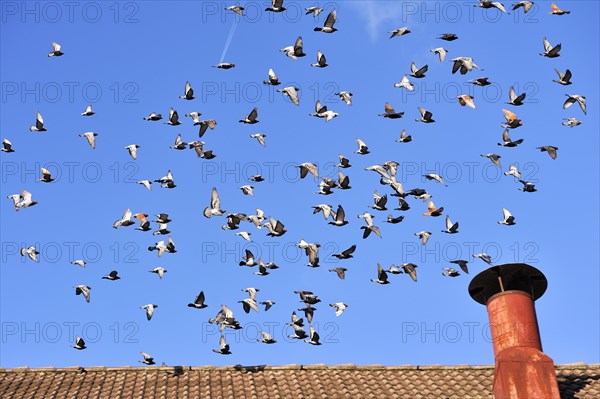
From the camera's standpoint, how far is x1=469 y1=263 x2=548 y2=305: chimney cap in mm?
26891

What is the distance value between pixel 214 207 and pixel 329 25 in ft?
18.2

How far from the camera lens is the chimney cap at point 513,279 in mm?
26891

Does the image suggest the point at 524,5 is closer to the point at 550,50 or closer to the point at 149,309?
the point at 550,50

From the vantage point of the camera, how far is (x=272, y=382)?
27734mm

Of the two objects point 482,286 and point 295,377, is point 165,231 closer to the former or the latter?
point 295,377

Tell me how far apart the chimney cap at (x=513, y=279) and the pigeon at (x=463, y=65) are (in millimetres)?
5163

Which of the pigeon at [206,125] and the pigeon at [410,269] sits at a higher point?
the pigeon at [206,125]

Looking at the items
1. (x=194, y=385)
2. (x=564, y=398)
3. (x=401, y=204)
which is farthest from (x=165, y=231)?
(x=564, y=398)

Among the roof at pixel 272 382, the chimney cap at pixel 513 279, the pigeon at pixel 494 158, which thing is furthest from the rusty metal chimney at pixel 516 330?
the pigeon at pixel 494 158

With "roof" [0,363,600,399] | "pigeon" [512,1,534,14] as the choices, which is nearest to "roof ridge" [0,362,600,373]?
"roof" [0,363,600,399]

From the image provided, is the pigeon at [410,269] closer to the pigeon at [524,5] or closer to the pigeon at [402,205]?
the pigeon at [402,205]

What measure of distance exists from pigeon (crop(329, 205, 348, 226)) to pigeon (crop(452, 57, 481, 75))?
15.1 feet

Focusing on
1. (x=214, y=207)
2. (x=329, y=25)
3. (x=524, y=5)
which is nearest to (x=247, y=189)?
(x=214, y=207)

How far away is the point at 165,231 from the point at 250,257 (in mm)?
2431
